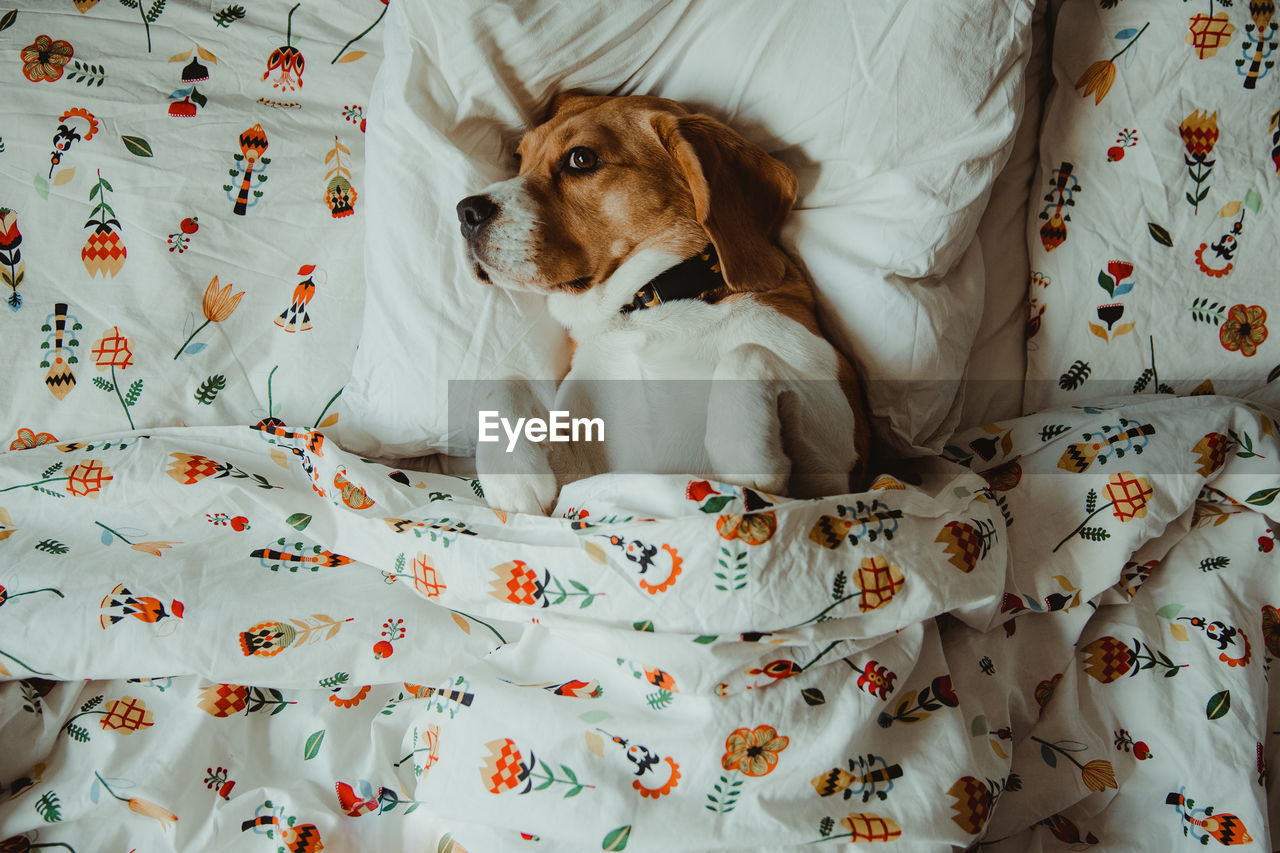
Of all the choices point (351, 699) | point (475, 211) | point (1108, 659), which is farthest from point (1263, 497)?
point (351, 699)

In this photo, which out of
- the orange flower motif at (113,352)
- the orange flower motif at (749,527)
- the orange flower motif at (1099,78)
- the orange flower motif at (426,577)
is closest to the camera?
the orange flower motif at (749,527)

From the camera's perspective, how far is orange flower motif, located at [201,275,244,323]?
4.28ft

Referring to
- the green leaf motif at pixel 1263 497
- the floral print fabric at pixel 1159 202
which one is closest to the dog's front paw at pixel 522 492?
the floral print fabric at pixel 1159 202

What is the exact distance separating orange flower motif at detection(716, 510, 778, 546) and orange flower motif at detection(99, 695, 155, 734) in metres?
0.90

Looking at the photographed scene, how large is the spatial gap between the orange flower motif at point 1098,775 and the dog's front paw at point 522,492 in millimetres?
776

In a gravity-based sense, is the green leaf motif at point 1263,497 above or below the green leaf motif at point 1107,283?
below

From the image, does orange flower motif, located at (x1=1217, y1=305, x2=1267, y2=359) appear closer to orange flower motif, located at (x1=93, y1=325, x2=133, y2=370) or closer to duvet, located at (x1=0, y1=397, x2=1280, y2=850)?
duvet, located at (x1=0, y1=397, x2=1280, y2=850)

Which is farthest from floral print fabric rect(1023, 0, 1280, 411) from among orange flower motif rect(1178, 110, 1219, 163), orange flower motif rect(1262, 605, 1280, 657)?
orange flower motif rect(1262, 605, 1280, 657)

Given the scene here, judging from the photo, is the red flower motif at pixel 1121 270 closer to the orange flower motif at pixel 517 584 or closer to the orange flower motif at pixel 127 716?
the orange flower motif at pixel 517 584

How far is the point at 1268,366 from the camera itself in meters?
1.20

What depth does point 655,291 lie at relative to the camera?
1.04m

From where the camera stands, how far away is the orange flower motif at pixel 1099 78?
3.90 feet

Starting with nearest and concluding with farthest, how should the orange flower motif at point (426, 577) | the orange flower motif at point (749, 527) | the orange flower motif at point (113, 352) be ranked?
1. the orange flower motif at point (749, 527)
2. the orange flower motif at point (426, 577)
3. the orange flower motif at point (113, 352)

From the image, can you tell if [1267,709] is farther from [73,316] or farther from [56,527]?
[73,316]
